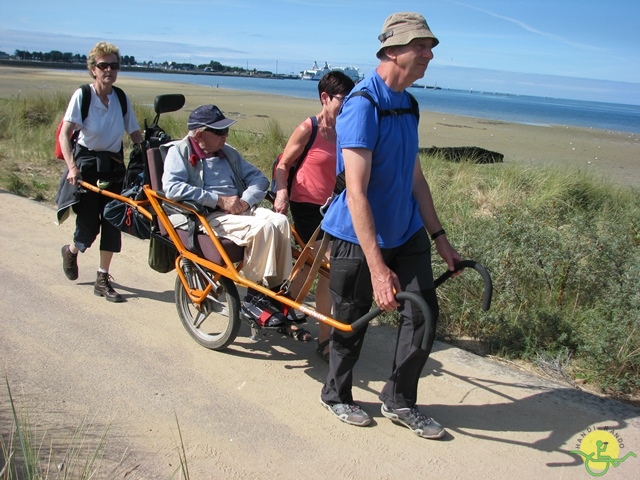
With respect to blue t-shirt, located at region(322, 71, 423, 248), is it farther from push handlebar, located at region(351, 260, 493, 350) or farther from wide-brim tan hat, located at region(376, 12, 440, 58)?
push handlebar, located at region(351, 260, 493, 350)

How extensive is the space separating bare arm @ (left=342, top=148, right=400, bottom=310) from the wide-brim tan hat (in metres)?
0.57

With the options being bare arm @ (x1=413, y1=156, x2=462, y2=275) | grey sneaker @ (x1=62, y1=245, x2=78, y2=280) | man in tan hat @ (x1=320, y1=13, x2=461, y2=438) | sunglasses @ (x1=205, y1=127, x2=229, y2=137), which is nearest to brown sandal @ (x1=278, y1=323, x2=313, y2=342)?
man in tan hat @ (x1=320, y1=13, x2=461, y2=438)

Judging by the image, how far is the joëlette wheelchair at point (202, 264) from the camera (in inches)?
177

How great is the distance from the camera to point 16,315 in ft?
17.3

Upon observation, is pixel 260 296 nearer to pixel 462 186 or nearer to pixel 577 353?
pixel 577 353

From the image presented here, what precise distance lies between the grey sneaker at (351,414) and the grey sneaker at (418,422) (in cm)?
17

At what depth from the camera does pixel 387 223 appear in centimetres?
367

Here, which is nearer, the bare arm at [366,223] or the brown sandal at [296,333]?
the bare arm at [366,223]

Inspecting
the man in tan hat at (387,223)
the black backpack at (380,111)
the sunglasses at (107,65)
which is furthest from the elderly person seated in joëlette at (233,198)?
the sunglasses at (107,65)

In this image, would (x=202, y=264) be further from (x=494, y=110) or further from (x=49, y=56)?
(x=49, y=56)

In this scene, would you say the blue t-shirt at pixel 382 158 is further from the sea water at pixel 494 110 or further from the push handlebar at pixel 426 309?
the sea water at pixel 494 110

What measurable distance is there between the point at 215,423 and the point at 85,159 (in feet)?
9.66

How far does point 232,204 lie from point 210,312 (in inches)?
35.3

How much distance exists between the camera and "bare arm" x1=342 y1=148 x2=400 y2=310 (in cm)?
344
